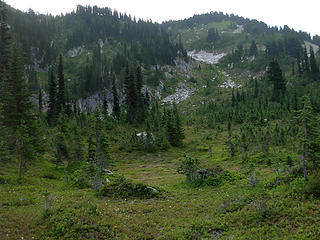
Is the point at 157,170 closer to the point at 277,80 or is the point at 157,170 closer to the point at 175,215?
the point at 175,215

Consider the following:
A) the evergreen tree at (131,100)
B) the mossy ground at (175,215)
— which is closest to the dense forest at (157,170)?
the mossy ground at (175,215)

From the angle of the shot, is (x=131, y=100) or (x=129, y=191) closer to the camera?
(x=129, y=191)

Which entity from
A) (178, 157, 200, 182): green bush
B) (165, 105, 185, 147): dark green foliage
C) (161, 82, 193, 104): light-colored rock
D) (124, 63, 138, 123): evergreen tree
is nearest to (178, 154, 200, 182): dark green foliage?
(178, 157, 200, 182): green bush

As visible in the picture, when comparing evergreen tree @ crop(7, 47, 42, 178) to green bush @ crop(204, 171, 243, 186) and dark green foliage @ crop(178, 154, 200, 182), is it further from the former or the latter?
green bush @ crop(204, 171, 243, 186)

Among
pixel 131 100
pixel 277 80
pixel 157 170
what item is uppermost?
pixel 277 80

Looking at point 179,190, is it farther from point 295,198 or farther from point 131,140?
point 131,140

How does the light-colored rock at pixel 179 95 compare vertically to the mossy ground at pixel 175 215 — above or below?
above

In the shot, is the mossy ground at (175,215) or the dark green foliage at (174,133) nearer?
the mossy ground at (175,215)

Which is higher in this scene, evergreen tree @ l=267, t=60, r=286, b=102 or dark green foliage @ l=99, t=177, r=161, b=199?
evergreen tree @ l=267, t=60, r=286, b=102

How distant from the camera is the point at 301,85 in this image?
89.8 m

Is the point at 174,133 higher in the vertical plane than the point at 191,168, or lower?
higher

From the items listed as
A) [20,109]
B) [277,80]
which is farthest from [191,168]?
[277,80]

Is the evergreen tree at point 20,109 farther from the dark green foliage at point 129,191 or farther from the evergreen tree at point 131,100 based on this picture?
the evergreen tree at point 131,100

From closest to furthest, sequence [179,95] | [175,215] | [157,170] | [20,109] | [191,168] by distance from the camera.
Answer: [175,215]
[191,168]
[157,170]
[20,109]
[179,95]
